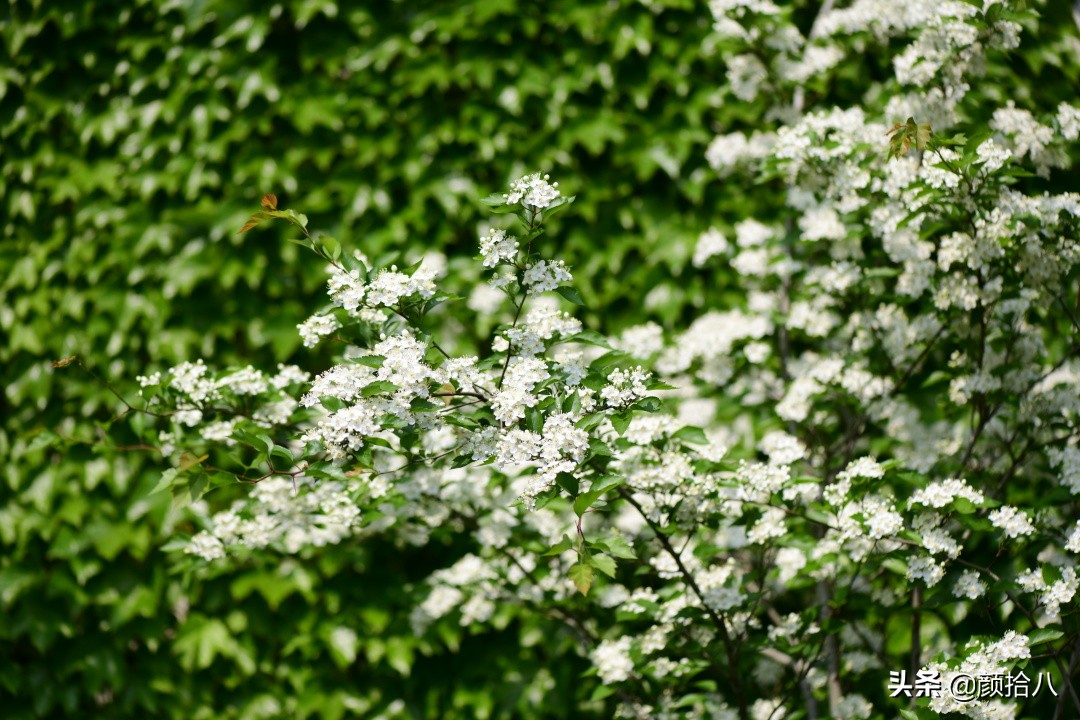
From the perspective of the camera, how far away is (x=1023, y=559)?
2.25m

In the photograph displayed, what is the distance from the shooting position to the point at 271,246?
282 cm

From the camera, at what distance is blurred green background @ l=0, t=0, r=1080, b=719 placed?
271 cm

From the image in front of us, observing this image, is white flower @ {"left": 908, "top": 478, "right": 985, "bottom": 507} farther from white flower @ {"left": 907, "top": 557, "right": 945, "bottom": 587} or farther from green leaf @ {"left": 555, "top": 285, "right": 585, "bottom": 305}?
green leaf @ {"left": 555, "top": 285, "right": 585, "bottom": 305}

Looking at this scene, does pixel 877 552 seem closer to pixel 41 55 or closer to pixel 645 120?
pixel 645 120

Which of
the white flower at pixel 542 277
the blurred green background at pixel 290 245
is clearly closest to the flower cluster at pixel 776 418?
the white flower at pixel 542 277

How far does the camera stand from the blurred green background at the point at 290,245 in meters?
2.71

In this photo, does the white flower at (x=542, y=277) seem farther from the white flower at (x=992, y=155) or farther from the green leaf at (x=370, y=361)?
the white flower at (x=992, y=155)

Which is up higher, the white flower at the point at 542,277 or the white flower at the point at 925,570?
the white flower at the point at 542,277

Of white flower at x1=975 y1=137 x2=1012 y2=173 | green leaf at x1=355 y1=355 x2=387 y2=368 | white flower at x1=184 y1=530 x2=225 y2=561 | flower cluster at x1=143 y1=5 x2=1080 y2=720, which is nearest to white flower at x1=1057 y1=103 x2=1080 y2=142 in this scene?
flower cluster at x1=143 y1=5 x2=1080 y2=720

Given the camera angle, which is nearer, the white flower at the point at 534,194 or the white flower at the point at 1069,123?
the white flower at the point at 534,194

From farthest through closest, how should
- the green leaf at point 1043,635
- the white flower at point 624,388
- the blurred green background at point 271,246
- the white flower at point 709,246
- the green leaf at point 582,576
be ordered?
the blurred green background at point 271,246 → the white flower at point 709,246 → the green leaf at point 1043,635 → the white flower at point 624,388 → the green leaf at point 582,576

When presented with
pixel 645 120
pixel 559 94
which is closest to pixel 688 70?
pixel 645 120

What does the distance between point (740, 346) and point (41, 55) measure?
2.49 m

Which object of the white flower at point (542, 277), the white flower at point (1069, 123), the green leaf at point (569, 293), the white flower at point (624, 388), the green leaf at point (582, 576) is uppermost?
the white flower at point (1069, 123)
